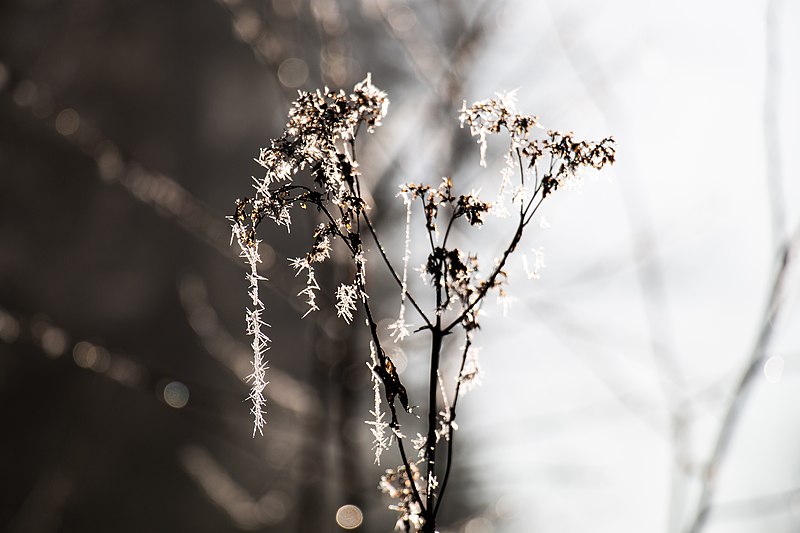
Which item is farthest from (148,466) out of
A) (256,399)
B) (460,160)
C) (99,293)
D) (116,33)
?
(256,399)

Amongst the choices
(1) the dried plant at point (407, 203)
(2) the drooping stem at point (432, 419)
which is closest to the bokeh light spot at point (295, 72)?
(1) the dried plant at point (407, 203)

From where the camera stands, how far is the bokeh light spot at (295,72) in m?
2.84

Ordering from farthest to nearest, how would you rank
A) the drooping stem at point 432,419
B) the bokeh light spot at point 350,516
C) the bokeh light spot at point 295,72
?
1. the bokeh light spot at point 295,72
2. the bokeh light spot at point 350,516
3. the drooping stem at point 432,419

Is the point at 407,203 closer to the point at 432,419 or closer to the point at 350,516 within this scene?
the point at 432,419

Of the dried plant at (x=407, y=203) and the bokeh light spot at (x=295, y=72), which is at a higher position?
the bokeh light spot at (x=295, y=72)

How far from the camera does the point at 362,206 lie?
1087 millimetres

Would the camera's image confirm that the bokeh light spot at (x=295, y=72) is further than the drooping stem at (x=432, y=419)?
Yes

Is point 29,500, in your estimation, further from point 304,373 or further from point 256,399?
point 256,399

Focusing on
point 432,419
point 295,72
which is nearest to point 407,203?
point 432,419

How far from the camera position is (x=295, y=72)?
3.14 m

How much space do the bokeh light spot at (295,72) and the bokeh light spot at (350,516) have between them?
1.83 m

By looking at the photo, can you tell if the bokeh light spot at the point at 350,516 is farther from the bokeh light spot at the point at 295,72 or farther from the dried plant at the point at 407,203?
the bokeh light spot at the point at 295,72

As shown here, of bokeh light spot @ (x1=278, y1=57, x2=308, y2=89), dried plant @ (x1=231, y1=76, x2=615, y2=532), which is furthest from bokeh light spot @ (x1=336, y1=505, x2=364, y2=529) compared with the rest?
bokeh light spot @ (x1=278, y1=57, x2=308, y2=89)

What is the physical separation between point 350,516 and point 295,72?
216 cm
